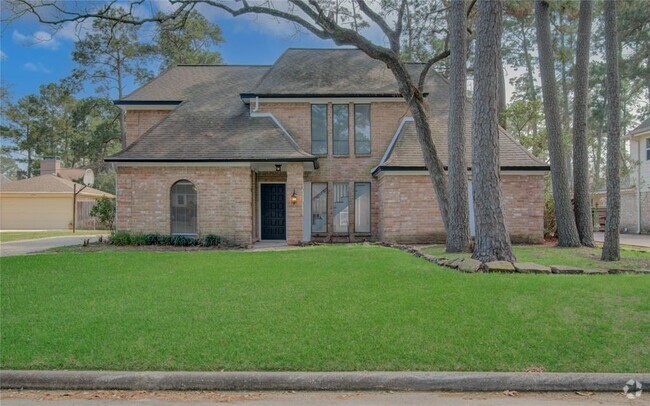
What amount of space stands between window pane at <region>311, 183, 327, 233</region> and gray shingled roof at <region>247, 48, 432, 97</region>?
362cm

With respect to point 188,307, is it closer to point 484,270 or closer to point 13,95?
point 484,270

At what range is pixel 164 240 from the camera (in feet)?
50.1

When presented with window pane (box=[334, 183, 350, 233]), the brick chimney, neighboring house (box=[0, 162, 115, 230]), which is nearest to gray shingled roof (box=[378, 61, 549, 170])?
window pane (box=[334, 183, 350, 233])

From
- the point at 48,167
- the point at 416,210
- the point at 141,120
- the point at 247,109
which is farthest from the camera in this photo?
the point at 48,167

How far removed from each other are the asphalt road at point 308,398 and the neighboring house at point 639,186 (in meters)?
24.0

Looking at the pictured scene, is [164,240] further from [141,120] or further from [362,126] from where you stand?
[362,126]

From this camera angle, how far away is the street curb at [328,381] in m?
4.26

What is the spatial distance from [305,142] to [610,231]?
1114cm

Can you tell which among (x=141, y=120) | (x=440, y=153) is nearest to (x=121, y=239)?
(x=141, y=120)

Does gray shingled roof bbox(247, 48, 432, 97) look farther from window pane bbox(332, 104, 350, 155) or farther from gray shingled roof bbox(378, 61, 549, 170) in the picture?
gray shingled roof bbox(378, 61, 549, 170)

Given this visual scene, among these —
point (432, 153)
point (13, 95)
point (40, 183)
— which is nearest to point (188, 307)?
point (432, 153)

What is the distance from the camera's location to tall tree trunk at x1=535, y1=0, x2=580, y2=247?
14.2m

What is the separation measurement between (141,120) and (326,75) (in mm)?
8016

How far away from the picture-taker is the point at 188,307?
6156 mm
